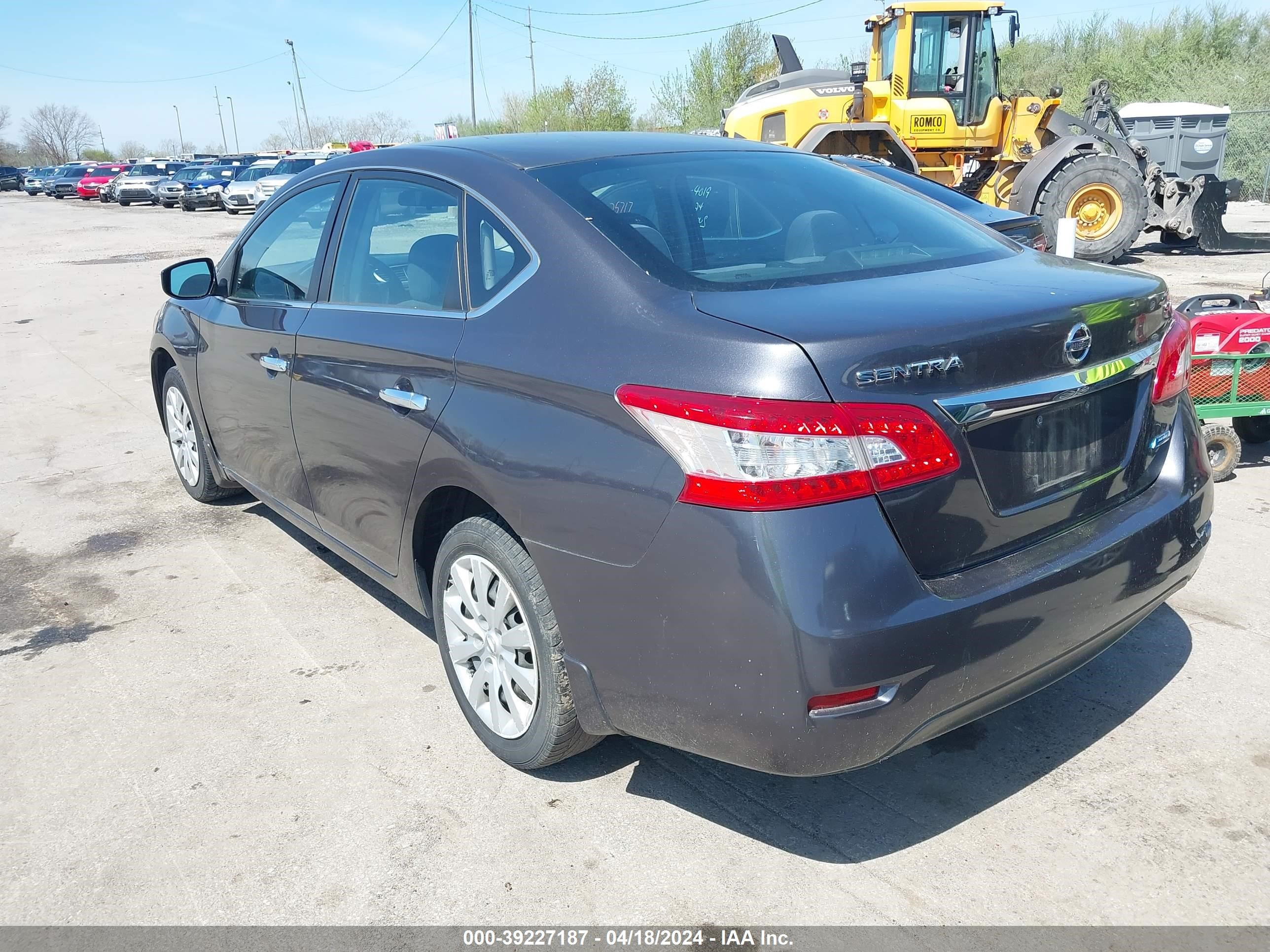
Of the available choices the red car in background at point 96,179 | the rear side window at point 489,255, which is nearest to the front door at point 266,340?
the rear side window at point 489,255

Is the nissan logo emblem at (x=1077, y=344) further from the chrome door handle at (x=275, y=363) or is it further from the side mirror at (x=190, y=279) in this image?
the side mirror at (x=190, y=279)

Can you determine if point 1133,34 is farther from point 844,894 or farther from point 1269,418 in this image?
point 844,894

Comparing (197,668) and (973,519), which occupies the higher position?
(973,519)

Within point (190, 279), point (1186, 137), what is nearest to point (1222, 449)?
point (190, 279)

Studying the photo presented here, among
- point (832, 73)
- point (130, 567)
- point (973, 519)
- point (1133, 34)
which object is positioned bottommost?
point (130, 567)

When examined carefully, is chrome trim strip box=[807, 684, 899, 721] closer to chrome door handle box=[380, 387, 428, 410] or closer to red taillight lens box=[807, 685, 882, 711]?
red taillight lens box=[807, 685, 882, 711]

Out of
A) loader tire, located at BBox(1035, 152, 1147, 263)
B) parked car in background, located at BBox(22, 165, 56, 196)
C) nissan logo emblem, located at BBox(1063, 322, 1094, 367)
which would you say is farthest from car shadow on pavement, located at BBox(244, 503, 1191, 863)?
parked car in background, located at BBox(22, 165, 56, 196)

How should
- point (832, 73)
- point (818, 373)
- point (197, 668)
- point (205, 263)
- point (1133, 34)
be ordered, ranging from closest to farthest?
1. point (818, 373)
2. point (197, 668)
3. point (205, 263)
4. point (832, 73)
5. point (1133, 34)

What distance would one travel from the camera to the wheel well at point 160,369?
5.54 meters

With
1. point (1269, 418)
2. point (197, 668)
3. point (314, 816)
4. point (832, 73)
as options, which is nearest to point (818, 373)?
point (314, 816)

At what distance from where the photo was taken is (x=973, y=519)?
7.51 feet

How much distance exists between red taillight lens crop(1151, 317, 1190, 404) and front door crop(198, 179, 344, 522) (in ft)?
9.02

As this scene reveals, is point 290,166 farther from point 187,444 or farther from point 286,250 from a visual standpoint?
point 286,250

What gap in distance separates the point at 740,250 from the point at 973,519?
1.01 meters
